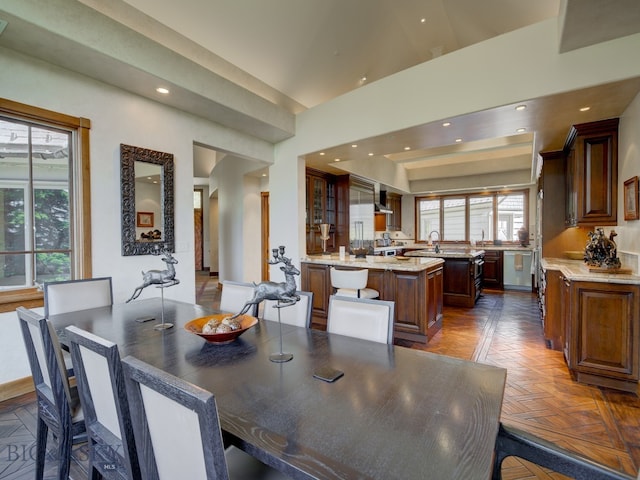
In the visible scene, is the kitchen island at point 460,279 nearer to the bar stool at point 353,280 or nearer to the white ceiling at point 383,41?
the white ceiling at point 383,41

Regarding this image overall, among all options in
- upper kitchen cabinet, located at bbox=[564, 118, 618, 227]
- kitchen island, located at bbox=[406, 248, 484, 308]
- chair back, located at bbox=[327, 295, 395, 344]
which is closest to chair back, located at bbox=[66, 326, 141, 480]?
chair back, located at bbox=[327, 295, 395, 344]

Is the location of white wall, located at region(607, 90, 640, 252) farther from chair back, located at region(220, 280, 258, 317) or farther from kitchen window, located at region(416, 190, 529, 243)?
kitchen window, located at region(416, 190, 529, 243)

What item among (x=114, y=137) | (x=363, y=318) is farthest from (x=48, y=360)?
(x=114, y=137)

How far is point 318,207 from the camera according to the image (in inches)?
230

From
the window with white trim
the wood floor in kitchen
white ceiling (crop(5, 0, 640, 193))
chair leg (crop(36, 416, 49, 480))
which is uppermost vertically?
white ceiling (crop(5, 0, 640, 193))

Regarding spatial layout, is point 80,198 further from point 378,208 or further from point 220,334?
point 378,208

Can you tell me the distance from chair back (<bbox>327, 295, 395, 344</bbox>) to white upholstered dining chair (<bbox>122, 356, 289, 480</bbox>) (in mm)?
1047

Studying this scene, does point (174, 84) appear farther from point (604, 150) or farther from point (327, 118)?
point (604, 150)

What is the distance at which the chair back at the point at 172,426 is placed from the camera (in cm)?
70

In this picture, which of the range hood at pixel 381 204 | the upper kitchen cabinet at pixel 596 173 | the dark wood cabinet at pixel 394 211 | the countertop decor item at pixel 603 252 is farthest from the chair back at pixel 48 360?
the dark wood cabinet at pixel 394 211

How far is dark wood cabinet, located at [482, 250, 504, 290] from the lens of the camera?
23.1 feet

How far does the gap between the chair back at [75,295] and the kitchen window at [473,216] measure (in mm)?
8144

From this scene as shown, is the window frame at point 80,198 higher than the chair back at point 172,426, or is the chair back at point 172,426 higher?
the window frame at point 80,198

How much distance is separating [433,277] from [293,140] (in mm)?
2938
